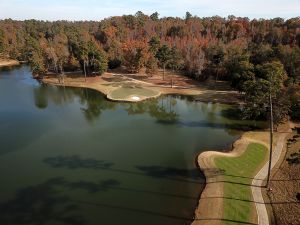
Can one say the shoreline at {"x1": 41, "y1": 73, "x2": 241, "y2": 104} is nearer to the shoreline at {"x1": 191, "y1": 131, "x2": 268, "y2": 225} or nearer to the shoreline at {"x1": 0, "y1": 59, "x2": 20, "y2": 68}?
the shoreline at {"x1": 191, "y1": 131, "x2": 268, "y2": 225}

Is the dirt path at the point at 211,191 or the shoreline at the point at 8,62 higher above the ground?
the shoreline at the point at 8,62

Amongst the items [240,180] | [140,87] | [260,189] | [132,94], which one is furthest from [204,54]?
[260,189]

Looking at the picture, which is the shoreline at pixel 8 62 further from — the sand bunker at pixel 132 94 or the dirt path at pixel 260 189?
the dirt path at pixel 260 189

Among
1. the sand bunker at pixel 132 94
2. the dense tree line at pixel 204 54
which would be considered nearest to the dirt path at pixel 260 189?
the dense tree line at pixel 204 54

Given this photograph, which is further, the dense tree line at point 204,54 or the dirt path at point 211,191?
the dense tree line at point 204,54

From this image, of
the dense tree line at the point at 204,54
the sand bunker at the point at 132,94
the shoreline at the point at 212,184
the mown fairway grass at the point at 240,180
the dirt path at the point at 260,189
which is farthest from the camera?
the sand bunker at the point at 132,94

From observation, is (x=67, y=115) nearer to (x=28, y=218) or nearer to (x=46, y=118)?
(x=46, y=118)

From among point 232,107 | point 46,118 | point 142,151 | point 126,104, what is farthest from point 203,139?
point 46,118
